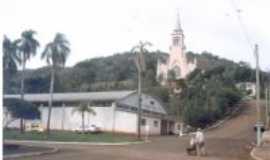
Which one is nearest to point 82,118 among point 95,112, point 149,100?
point 95,112

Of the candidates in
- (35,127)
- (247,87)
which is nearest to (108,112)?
(35,127)

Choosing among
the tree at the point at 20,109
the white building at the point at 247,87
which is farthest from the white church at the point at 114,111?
the white building at the point at 247,87

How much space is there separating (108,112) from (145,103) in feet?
15.1

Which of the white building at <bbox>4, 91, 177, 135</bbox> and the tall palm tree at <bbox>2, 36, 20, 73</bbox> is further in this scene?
the white building at <bbox>4, 91, 177, 135</bbox>

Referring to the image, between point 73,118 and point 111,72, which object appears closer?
point 73,118

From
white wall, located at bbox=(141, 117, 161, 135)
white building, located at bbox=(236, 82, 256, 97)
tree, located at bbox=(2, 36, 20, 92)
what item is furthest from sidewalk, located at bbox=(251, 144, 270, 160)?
white building, located at bbox=(236, 82, 256, 97)

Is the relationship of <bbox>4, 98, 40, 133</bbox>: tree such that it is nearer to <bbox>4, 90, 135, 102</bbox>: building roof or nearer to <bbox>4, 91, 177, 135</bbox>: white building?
<bbox>4, 91, 177, 135</bbox>: white building

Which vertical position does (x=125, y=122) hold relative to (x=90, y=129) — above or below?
above

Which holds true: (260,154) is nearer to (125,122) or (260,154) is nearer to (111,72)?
(125,122)

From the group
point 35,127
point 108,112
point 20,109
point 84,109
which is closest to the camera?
point 20,109

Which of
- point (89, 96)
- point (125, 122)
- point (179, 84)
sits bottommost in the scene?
point (125, 122)

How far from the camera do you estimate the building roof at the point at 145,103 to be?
2068 inches

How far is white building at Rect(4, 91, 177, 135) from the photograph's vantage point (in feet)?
169

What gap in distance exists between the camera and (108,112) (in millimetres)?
52125
